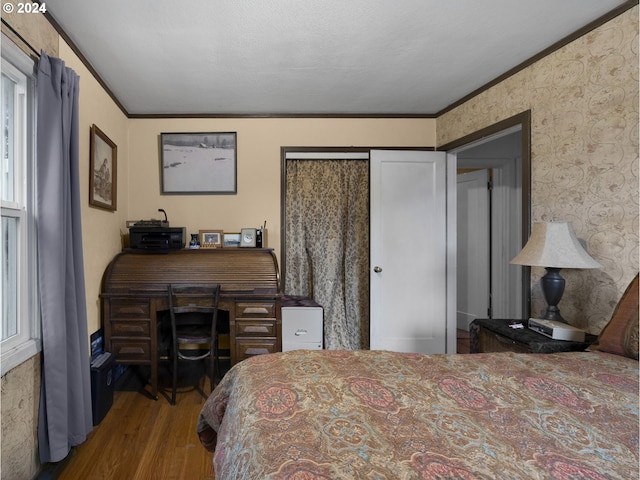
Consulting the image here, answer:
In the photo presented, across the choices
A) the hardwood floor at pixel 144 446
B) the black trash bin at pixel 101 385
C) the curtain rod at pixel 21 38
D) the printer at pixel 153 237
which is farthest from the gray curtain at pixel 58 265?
the printer at pixel 153 237

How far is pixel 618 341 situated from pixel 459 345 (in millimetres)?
2405

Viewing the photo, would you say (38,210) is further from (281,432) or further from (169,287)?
(281,432)

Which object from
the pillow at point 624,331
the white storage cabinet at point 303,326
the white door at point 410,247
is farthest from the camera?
the white door at point 410,247

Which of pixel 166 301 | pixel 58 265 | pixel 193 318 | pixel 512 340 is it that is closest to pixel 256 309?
pixel 193 318

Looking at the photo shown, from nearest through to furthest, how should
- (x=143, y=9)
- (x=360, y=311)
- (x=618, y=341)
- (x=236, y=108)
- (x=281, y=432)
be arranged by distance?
1. (x=281, y=432)
2. (x=618, y=341)
3. (x=143, y=9)
4. (x=236, y=108)
5. (x=360, y=311)

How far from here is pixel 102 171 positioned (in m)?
2.42

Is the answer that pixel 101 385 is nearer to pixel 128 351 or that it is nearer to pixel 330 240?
pixel 128 351

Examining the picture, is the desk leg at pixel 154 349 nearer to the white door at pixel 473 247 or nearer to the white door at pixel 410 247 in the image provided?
the white door at pixel 410 247

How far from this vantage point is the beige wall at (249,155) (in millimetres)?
3055

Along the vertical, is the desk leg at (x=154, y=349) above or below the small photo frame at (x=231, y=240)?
below

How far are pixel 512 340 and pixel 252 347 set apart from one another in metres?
1.80

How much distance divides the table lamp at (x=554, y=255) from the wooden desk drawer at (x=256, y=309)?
1752 millimetres

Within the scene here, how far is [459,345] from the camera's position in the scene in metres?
3.52

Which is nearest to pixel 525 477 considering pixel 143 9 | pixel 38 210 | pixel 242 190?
pixel 38 210
